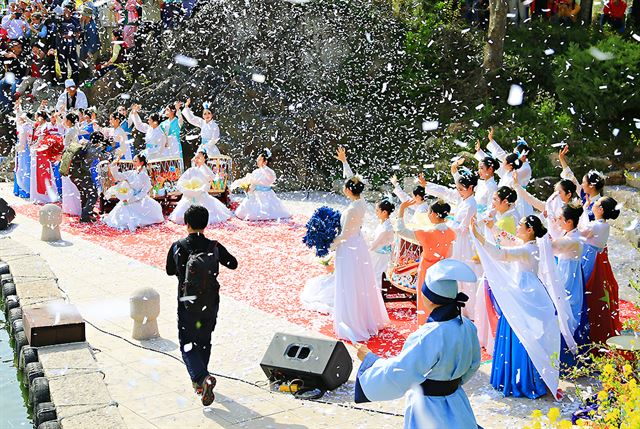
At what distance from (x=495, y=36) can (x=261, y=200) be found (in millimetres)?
7531

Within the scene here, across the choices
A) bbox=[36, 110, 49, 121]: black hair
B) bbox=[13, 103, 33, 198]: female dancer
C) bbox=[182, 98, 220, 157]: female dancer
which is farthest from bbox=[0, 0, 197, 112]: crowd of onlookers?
bbox=[182, 98, 220, 157]: female dancer

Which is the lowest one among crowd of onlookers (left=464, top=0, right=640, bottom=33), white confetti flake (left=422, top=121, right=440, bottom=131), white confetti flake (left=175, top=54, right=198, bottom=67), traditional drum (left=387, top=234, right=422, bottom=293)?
traditional drum (left=387, top=234, right=422, bottom=293)

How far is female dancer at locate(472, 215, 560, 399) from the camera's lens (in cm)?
724

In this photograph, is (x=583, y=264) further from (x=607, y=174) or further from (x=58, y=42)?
(x=58, y=42)

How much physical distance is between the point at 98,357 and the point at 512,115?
42.5 feet

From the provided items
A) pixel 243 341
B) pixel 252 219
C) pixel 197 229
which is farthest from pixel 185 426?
pixel 252 219

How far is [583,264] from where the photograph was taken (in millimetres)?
8203

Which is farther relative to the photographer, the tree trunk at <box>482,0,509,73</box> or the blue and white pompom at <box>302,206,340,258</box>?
the tree trunk at <box>482,0,509,73</box>

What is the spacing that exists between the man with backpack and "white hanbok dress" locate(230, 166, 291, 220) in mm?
8198

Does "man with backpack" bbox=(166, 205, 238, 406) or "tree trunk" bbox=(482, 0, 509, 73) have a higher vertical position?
"tree trunk" bbox=(482, 0, 509, 73)

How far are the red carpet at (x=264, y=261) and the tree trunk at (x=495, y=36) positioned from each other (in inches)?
276

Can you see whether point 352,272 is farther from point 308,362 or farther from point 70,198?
point 70,198

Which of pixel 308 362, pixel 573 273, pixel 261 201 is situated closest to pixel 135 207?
pixel 261 201

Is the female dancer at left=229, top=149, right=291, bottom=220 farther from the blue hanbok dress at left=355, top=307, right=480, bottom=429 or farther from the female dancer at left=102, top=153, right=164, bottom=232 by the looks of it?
the blue hanbok dress at left=355, top=307, right=480, bottom=429
